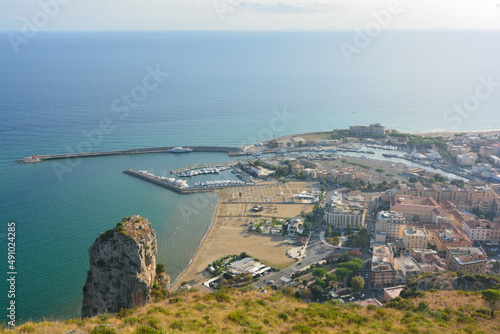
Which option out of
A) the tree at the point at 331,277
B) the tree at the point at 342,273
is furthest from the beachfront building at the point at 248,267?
the tree at the point at 342,273

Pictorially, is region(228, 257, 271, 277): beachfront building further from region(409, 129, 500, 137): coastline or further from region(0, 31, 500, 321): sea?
region(409, 129, 500, 137): coastline

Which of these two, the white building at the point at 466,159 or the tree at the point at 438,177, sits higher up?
the white building at the point at 466,159

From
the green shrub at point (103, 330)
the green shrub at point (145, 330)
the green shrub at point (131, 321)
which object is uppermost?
the green shrub at point (103, 330)

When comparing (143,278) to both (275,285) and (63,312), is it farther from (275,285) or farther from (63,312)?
(275,285)

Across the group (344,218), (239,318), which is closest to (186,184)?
(344,218)

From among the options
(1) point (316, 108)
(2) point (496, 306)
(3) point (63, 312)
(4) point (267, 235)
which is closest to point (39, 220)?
(3) point (63, 312)

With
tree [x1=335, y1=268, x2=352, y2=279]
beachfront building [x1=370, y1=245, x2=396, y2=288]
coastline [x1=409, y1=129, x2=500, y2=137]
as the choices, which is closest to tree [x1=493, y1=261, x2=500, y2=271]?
beachfront building [x1=370, y1=245, x2=396, y2=288]

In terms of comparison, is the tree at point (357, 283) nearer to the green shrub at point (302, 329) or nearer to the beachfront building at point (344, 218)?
the beachfront building at point (344, 218)

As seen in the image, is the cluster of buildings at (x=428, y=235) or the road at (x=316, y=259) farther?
the cluster of buildings at (x=428, y=235)
